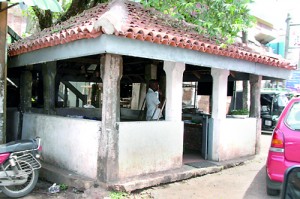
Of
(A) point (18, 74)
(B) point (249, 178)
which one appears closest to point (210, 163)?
(B) point (249, 178)

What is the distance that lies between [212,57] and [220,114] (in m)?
1.66

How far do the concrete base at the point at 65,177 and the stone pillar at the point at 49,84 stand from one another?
5.39ft

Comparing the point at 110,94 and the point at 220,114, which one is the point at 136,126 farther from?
the point at 220,114

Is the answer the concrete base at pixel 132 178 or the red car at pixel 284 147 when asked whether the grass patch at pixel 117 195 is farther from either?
the red car at pixel 284 147

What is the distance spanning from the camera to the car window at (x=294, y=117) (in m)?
5.19

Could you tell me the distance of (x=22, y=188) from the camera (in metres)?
6.13

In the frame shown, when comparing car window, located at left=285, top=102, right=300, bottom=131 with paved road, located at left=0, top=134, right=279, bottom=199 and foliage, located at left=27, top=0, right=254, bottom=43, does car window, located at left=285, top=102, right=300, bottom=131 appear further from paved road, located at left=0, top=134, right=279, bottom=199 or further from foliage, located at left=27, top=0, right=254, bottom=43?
foliage, located at left=27, top=0, right=254, bottom=43

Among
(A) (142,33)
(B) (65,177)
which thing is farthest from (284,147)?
(B) (65,177)

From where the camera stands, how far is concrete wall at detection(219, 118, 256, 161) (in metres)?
8.23

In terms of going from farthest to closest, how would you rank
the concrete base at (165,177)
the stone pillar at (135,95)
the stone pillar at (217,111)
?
1. the stone pillar at (135,95)
2. the stone pillar at (217,111)
3. the concrete base at (165,177)

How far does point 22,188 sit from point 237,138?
17.7ft

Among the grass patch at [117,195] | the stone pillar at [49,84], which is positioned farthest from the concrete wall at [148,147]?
the stone pillar at [49,84]

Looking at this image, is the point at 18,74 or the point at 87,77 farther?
the point at 87,77

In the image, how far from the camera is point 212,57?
727 centimetres
